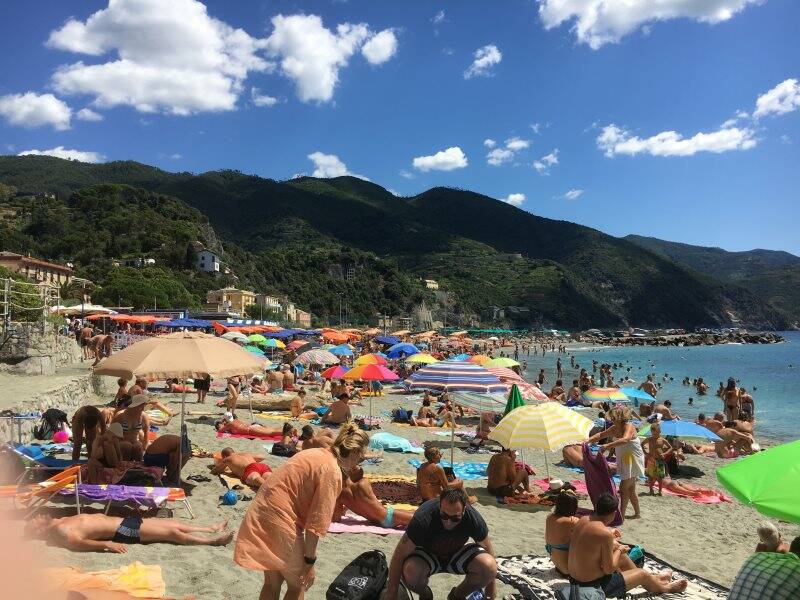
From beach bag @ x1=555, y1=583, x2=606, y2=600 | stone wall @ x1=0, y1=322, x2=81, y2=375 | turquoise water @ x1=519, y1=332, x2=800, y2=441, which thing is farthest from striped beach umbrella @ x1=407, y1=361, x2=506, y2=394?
turquoise water @ x1=519, y1=332, x2=800, y2=441

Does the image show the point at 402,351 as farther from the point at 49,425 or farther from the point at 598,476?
the point at 598,476

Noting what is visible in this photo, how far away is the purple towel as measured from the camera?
21.4 feet

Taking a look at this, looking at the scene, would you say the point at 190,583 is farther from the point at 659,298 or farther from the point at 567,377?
the point at 659,298

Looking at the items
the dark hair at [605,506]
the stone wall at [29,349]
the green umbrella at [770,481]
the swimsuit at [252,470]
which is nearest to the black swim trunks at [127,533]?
the swimsuit at [252,470]

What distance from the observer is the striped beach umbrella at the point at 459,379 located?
8508mm

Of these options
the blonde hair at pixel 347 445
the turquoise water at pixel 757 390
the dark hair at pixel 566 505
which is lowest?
the turquoise water at pixel 757 390

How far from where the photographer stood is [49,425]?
28.0 ft

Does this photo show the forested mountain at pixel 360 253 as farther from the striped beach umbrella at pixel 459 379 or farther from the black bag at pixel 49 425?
the striped beach umbrella at pixel 459 379

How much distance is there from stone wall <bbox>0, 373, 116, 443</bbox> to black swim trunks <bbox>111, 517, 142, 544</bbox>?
4338mm

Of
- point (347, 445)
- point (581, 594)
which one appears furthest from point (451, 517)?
point (581, 594)

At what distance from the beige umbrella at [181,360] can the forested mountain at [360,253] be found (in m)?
65.9

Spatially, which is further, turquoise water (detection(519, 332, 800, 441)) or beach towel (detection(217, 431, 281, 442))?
turquoise water (detection(519, 332, 800, 441))

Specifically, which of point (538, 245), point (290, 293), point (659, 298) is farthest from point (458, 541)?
point (538, 245)

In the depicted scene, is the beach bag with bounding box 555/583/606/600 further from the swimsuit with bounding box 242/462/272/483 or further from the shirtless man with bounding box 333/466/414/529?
the swimsuit with bounding box 242/462/272/483
